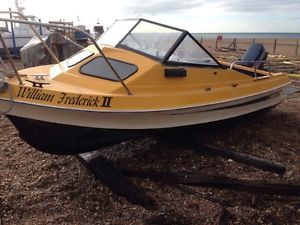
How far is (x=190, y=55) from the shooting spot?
5.17 m

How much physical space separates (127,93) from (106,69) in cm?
54

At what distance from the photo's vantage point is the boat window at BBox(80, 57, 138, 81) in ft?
15.1

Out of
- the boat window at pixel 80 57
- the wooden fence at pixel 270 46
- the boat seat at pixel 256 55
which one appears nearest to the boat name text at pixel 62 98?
the boat window at pixel 80 57

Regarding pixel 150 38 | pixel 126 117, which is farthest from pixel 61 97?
pixel 150 38

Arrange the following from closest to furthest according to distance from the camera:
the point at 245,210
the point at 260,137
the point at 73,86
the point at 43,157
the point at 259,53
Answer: the point at 245,210
the point at 73,86
the point at 43,157
the point at 260,137
the point at 259,53

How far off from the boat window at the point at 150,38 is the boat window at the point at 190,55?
0.40 feet

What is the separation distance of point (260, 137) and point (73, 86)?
10.1 ft

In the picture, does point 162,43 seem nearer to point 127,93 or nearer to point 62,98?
point 127,93

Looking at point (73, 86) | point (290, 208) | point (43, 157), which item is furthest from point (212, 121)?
point (43, 157)

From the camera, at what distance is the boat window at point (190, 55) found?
502cm

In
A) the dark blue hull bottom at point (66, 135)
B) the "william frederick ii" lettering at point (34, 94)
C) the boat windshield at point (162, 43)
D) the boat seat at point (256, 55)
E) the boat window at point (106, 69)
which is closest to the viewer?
the "william frederick ii" lettering at point (34, 94)

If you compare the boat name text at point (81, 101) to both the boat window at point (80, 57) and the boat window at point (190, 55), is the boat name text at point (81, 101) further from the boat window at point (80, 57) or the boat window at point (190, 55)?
the boat window at point (190, 55)

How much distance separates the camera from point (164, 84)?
4.71 meters

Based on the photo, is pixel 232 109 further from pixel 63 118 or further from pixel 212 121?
pixel 63 118
